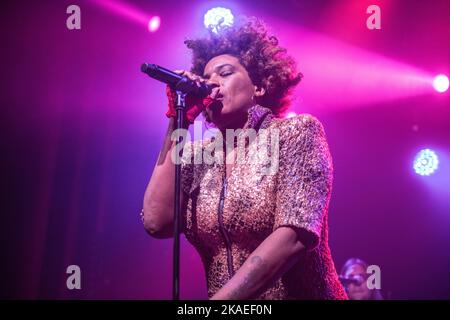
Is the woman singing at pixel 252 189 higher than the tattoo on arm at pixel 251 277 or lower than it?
higher

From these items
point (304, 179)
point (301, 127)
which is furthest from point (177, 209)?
point (301, 127)

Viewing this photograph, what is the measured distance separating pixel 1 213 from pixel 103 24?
2445 mm

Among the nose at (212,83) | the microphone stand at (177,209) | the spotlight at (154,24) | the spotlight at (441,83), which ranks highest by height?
the spotlight at (154,24)

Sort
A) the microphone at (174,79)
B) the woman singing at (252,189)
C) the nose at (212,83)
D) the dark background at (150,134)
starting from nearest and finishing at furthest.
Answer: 1. the woman singing at (252,189)
2. the microphone at (174,79)
3. the nose at (212,83)
4. the dark background at (150,134)

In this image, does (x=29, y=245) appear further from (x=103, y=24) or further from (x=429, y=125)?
(x=429, y=125)

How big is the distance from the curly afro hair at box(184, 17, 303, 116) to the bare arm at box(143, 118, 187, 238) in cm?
63

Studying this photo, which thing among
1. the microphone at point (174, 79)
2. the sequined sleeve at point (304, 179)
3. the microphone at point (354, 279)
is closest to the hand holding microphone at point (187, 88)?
the microphone at point (174, 79)

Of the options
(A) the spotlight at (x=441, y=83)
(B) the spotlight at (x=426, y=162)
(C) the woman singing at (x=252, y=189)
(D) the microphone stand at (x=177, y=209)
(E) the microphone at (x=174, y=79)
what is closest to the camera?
(D) the microphone stand at (x=177, y=209)

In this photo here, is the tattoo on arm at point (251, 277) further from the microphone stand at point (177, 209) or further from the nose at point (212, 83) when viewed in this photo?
the nose at point (212, 83)

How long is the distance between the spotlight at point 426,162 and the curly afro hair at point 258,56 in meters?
5.04

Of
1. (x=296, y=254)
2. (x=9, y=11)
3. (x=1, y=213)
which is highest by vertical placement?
(x=9, y=11)

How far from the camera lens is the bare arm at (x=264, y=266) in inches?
73.4

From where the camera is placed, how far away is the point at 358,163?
761cm
